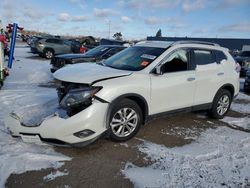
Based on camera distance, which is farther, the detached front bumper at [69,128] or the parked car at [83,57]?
the parked car at [83,57]

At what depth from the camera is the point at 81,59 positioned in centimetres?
1164

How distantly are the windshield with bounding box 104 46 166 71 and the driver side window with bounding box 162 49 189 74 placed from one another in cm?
23

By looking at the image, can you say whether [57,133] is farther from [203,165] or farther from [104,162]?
[203,165]

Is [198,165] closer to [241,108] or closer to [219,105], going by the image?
[219,105]

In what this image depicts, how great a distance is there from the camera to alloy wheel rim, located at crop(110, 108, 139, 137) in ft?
15.6

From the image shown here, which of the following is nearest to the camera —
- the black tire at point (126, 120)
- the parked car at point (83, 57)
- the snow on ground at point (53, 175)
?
the snow on ground at point (53, 175)

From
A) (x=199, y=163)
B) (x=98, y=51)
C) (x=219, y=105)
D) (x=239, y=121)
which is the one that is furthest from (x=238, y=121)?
(x=98, y=51)

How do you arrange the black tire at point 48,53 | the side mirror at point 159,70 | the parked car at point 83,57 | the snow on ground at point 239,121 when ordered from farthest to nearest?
1. the black tire at point 48,53
2. the parked car at point 83,57
3. the snow on ground at point 239,121
4. the side mirror at point 159,70

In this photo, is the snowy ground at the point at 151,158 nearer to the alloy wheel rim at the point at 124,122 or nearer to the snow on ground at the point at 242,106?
the alloy wheel rim at the point at 124,122

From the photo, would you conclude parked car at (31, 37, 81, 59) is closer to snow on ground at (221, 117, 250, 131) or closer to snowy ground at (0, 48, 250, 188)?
snowy ground at (0, 48, 250, 188)

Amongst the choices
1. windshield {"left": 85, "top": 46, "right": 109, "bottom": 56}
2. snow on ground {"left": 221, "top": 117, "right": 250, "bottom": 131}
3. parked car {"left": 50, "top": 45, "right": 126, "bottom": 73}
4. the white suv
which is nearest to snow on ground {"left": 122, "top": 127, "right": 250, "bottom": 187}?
the white suv

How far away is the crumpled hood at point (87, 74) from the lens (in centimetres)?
456

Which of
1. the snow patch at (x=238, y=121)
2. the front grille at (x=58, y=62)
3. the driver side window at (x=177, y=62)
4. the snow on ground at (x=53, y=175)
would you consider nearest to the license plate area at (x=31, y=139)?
the snow on ground at (x=53, y=175)

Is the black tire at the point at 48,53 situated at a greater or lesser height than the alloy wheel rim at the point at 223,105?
greater
